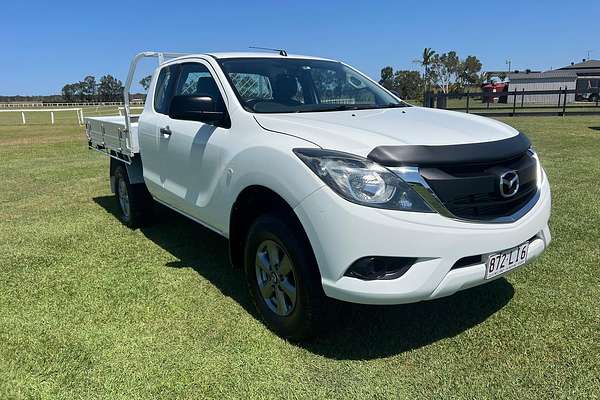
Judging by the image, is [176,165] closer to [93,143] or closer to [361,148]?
[361,148]

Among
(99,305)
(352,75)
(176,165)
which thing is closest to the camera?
(99,305)

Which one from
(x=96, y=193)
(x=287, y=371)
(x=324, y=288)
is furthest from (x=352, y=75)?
(x=96, y=193)

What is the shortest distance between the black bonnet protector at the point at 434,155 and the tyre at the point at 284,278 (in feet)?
2.13

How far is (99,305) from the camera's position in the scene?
3707mm

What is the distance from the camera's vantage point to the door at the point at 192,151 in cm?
364

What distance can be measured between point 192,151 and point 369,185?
6.05ft

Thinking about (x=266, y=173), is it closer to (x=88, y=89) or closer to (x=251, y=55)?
(x=251, y=55)

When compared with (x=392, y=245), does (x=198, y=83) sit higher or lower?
higher

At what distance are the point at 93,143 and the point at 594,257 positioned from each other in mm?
5992

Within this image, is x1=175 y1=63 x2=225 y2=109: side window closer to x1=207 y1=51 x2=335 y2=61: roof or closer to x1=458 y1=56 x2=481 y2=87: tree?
x1=207 y1=51 x2=335 y2=61: roof

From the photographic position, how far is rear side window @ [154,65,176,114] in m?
4.66

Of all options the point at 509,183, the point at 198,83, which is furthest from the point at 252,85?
the point at 509,183

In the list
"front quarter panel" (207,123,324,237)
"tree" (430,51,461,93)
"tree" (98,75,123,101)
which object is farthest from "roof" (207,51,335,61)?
"tree" (98,75,123,101)

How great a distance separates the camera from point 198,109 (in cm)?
340
